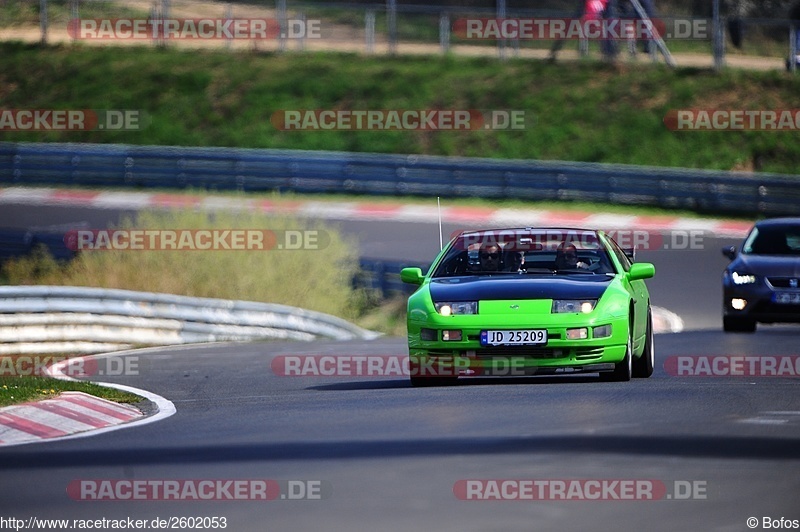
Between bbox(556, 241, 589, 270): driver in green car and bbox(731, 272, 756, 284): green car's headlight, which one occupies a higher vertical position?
bbox(556, 241, 589, 270): driver in green car

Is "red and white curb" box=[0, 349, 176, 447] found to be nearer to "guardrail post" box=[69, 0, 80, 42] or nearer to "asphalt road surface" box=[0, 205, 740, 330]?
"asphalt road surface" box=[0, 205, 740, 330]

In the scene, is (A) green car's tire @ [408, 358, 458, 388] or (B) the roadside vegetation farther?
(B) the roadside vegetation

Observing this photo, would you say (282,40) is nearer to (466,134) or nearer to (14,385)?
(466,134)

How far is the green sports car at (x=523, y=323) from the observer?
10.9 meters

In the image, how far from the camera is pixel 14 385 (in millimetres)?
12047

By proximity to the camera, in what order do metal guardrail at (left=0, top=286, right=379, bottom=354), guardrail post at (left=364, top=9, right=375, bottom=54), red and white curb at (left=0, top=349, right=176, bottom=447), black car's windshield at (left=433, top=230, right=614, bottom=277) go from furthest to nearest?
guardrail post at (left=364, top=9, right=375, bottom=54)
metal guardrail at (left=0, top=286, right=379, bottom=354)
black car's windshield at (left=433, top=230, right=614, bottom=277)
red and white curb at (left=0, top=349, right=176, bottom=447)

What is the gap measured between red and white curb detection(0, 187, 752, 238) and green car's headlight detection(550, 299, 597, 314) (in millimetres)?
15897

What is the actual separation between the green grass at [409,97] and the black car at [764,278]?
54.6 ft

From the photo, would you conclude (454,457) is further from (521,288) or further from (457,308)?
(521,288)

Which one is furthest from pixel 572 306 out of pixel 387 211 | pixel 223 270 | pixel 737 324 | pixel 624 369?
pixel 387 211

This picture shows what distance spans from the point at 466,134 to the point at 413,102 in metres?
1.82

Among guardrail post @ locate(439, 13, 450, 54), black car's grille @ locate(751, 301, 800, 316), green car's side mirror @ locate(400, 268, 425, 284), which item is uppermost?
guardrail post @ locate(439, 13, 450, 54)

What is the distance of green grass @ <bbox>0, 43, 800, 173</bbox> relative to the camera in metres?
35.0

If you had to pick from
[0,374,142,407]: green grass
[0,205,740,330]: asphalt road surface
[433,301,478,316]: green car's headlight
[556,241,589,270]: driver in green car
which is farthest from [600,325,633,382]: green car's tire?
[0,205,740,330]: asphalt road surface
